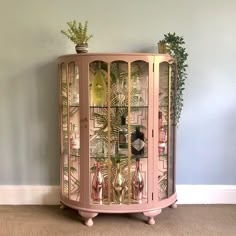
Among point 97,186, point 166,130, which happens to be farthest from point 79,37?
point 97,186

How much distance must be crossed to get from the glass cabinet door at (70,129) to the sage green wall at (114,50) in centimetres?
21

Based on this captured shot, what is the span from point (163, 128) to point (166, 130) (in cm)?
→ 4

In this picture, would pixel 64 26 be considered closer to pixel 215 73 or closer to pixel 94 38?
pixel 94 38

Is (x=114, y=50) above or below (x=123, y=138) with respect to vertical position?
above

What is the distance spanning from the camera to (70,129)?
2.75 m

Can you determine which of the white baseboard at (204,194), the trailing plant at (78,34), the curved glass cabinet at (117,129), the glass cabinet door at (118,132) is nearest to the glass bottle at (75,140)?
the curved glass cabinet at (117,129)

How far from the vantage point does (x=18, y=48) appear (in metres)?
2.90

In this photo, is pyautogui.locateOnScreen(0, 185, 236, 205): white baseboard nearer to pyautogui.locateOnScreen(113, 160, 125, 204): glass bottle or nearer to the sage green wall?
the sage green wall

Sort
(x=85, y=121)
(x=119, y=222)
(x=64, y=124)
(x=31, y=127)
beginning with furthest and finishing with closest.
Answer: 1. (x=31, y=127)
2. (x=64, y=124)
3. (x=119, y=222)
4. (x=85, y=121)

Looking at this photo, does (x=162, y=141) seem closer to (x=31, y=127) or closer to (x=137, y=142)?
(x=137, y=142)

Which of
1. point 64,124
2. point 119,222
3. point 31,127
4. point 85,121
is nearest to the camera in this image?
point 85,121

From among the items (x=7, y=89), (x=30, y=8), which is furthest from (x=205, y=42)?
(x=7, y=89)

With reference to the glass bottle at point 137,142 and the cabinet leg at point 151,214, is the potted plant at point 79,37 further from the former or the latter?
the cabinet leg at point 151,214

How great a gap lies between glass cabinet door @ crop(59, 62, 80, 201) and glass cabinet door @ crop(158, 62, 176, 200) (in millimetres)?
633
